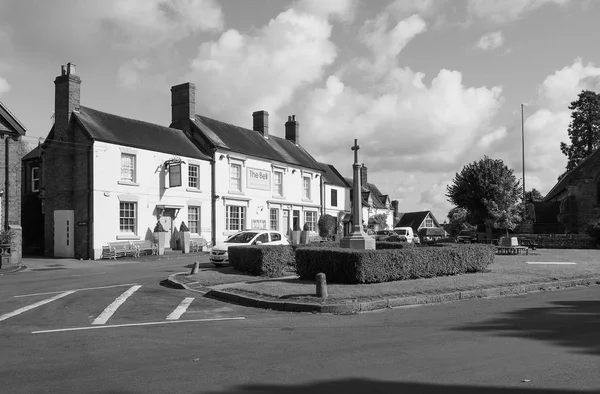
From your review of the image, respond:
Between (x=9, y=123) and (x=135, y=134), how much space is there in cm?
791

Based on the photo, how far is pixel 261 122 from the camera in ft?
146

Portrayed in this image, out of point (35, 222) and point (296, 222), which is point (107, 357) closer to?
point (35, 222)

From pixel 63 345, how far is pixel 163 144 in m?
25.6

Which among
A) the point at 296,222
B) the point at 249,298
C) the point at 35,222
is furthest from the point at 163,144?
the point at 249,298

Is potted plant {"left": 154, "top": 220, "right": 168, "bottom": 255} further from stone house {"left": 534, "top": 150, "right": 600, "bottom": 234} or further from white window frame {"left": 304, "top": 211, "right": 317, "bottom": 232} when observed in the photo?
stone house {"left": 534, "top": 150, "right": 600, "bottom": 234}

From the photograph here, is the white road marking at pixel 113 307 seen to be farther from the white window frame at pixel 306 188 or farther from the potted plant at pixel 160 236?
the white window frame at pixel 306 188

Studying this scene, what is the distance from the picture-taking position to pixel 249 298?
12.5 metres

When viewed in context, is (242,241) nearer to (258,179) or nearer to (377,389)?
(258,179)

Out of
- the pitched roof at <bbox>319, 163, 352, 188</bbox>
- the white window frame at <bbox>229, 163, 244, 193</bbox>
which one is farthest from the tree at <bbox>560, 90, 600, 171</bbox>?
the white window frame at <bbox>229, 163, 244, 193</bbox>

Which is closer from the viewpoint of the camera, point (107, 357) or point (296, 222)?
point (107, 357)

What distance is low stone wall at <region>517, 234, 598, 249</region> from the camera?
35.2 meters

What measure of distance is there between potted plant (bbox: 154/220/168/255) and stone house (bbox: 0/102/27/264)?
7.32 m

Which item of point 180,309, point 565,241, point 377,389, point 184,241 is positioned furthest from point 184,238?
point 377,389

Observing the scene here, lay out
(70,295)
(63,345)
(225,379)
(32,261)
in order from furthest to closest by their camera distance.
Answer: (32,261), (70,295), (63,345), (225,379)
